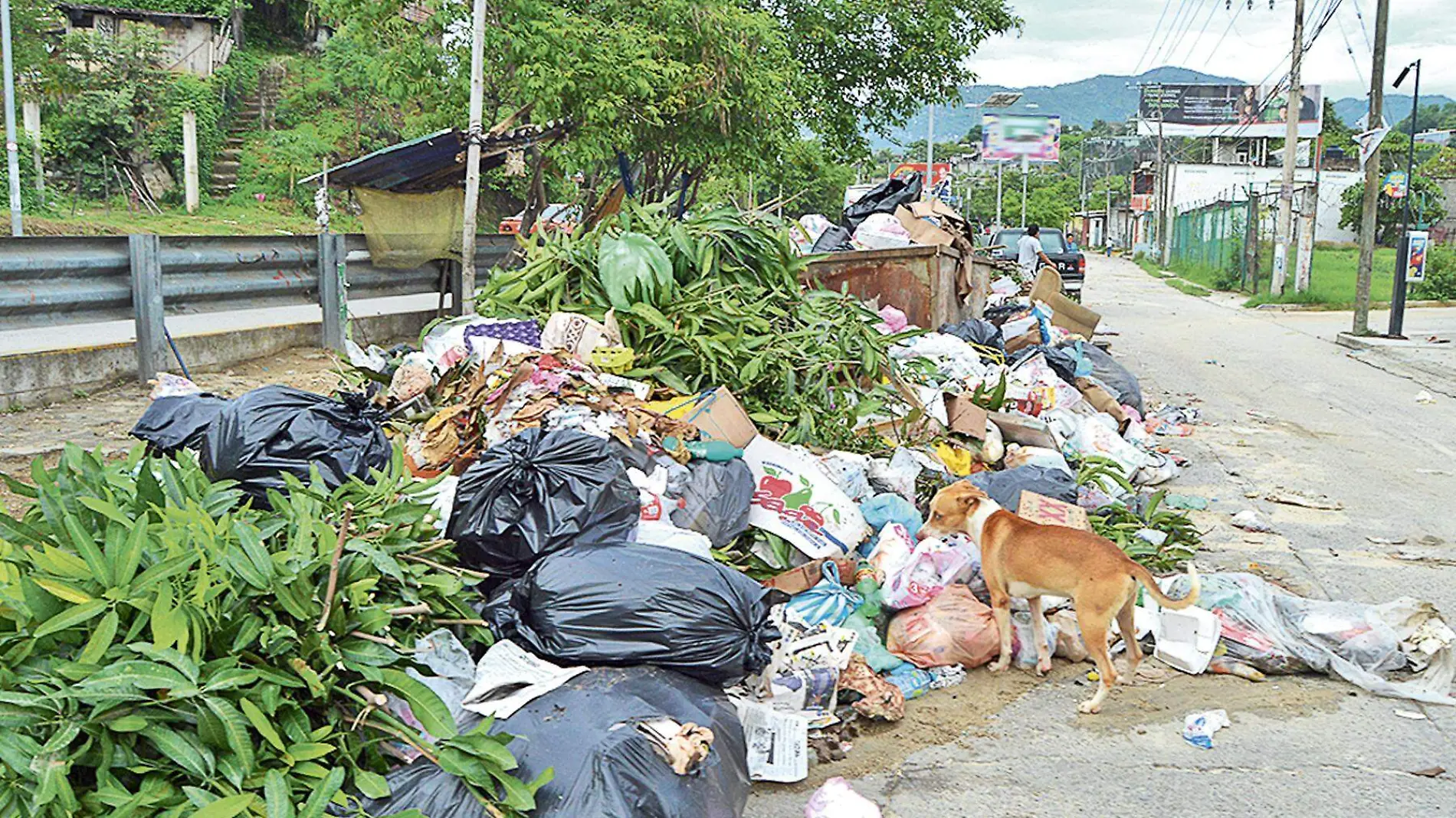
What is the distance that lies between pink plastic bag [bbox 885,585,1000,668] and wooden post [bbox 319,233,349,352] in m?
5.16

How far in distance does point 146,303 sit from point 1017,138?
62852 millimetres

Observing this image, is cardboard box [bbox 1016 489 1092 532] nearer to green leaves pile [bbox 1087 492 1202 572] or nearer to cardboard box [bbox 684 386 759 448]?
green leaves pile [bbox 1087 492 1202 572]

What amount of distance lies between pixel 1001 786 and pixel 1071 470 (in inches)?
138

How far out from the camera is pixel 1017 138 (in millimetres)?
64562

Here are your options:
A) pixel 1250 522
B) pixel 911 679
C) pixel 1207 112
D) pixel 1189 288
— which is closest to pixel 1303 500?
pixel 1250 522

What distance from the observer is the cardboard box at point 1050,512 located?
5.21 meters

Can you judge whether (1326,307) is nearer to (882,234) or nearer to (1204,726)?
(882,234)

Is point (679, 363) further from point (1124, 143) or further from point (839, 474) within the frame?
point (1124, 143)

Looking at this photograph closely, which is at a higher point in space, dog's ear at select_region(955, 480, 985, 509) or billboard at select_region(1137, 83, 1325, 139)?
billboard at select_region(1137, 83, 1325, 139)

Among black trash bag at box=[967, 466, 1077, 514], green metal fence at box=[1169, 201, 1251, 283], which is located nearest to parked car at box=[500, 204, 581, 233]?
black trash bag at box=[967, 466, 1077, 514]

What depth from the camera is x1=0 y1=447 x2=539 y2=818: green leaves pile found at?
2.46 metres

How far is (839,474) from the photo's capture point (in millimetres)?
5332

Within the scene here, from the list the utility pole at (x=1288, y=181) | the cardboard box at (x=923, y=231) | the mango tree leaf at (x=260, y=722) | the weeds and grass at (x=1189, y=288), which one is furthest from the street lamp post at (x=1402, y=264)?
the mango tree leaf at (x=260, y=722)

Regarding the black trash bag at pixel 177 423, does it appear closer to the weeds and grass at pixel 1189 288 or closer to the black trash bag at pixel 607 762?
the black trash bag at pixel 607 762
